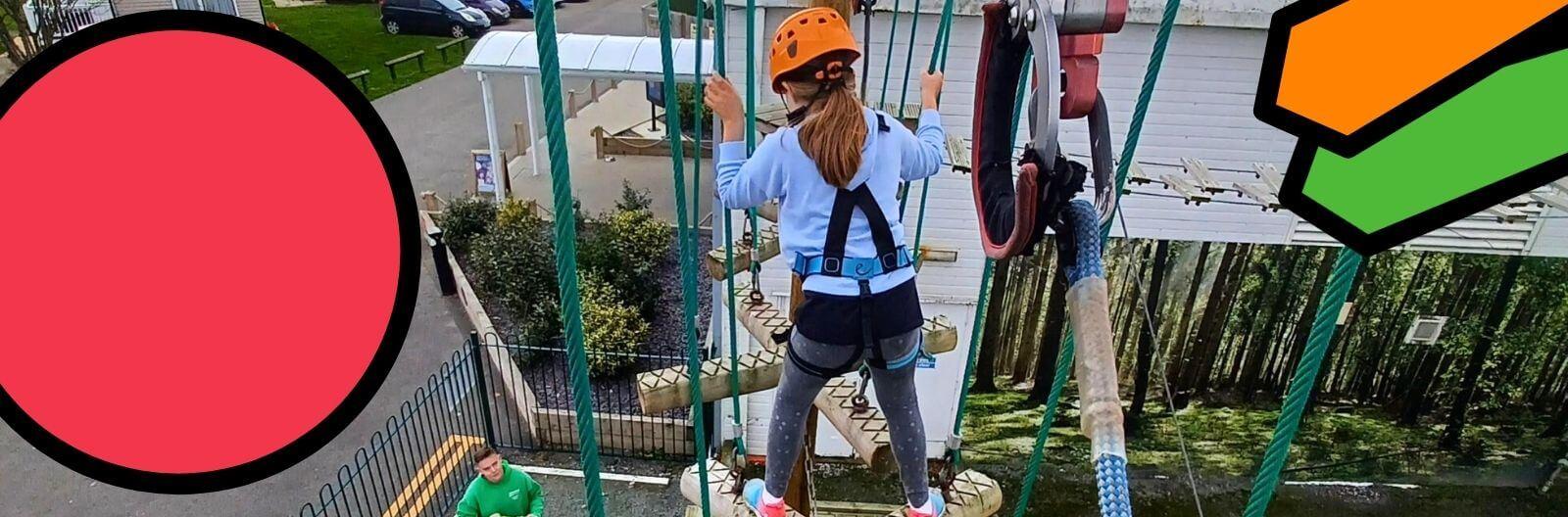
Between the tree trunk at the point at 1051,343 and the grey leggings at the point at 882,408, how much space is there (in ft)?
13.5

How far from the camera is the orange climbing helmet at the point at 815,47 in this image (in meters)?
1.92

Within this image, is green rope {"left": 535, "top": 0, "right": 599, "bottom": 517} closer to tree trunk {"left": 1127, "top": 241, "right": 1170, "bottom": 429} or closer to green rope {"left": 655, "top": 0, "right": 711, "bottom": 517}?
green rope {"left": 655, "top": 0, "right": 711, "bottom": 517}

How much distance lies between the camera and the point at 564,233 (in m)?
1.15

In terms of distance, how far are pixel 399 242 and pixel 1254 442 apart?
7.53m

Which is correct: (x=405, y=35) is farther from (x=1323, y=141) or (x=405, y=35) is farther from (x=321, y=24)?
(x=1323, y=141)

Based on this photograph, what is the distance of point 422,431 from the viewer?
22.4 ft

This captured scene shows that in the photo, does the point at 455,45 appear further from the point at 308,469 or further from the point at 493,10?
the point at 308,469

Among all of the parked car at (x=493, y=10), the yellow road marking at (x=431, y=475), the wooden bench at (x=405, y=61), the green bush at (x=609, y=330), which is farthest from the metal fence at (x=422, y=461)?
the parked car at (x=493, y=10)

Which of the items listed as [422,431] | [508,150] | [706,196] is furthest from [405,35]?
[422,431]

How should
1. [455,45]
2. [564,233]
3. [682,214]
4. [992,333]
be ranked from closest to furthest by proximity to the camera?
[564,233], [682,214], [992,333], [455,45]

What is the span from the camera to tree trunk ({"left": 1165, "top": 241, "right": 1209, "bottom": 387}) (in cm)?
601

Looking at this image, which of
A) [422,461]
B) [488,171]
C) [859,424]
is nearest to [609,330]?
[422,461]

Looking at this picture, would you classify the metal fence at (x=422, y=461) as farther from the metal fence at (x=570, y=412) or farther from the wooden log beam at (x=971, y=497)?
the wooden log beam at (x=971, y=497)

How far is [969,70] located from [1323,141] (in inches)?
157
